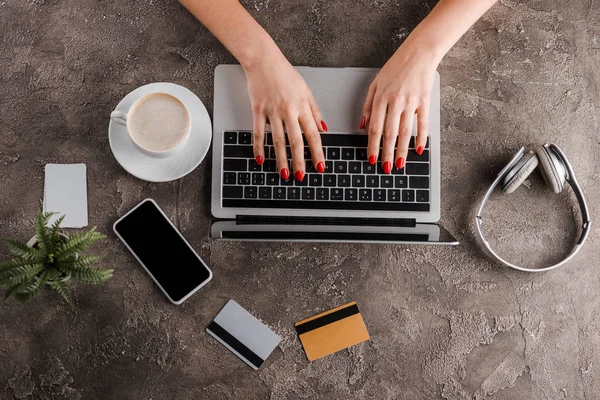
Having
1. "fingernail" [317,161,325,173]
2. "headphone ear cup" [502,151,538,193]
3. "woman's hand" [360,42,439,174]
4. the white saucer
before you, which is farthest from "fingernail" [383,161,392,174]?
the white saucer

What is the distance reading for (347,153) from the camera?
34.4 inches

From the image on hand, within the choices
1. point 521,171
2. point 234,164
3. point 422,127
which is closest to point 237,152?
point 234,164

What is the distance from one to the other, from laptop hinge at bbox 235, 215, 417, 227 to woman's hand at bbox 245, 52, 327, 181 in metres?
0.07

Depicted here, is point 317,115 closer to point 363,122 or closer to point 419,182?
point 363,122

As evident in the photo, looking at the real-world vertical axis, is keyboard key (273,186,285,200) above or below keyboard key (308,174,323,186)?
below

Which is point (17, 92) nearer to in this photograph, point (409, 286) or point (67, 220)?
point (67, 220)

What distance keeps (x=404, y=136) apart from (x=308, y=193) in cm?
20

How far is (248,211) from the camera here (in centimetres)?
86

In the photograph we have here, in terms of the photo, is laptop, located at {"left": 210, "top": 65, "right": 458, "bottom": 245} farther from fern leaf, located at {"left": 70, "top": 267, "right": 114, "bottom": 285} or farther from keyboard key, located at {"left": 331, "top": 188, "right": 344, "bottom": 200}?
fern leaf, located at {"left": 70, "top": 267, "right": 114, "bottom": 285}

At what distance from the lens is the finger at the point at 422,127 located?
0.87m

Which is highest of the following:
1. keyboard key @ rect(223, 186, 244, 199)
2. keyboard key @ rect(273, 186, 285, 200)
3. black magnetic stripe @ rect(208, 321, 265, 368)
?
keyboard key @ rect(273, 186, 285, 200)

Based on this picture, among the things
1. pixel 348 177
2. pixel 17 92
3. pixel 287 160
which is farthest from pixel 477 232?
pixel 17 92

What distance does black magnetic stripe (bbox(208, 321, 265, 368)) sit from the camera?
0.87 meters

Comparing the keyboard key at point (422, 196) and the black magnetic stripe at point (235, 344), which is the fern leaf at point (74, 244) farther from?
the keyboard key at point (422, 196)
